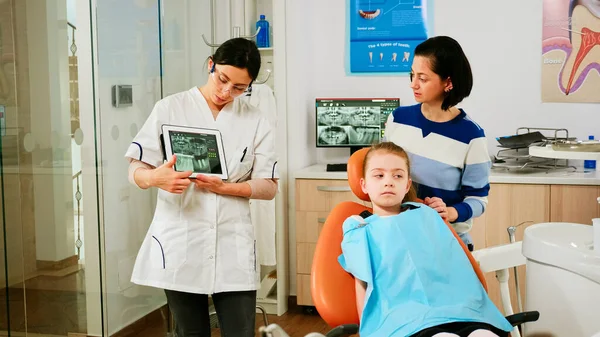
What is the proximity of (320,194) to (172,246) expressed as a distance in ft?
5.51

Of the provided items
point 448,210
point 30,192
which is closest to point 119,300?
point 30,192

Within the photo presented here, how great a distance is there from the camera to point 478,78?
12.9 feet

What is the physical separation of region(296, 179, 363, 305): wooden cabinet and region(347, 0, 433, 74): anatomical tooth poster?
848 millimetres

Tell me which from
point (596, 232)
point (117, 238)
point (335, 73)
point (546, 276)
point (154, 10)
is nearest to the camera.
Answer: point (596, 232)

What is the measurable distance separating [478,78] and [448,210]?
7.00 feet

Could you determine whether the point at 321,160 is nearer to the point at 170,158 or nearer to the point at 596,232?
the point at 170,158

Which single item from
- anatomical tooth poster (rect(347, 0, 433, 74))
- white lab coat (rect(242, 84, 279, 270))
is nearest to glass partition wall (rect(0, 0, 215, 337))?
white lab coat (rect(242, 84, 279, 270))

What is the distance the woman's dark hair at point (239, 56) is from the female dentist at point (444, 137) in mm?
462

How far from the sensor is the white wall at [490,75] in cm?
381

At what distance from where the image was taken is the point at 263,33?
150 inches

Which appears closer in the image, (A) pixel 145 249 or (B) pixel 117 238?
(A) pixel 145 249

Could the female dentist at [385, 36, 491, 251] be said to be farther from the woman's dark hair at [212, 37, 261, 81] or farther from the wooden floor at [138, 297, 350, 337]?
the wooden floor at [138, 297, 350, 337]

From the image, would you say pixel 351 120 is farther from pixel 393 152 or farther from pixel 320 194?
pixel 393 152

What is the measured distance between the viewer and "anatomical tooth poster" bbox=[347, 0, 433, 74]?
402 cm
